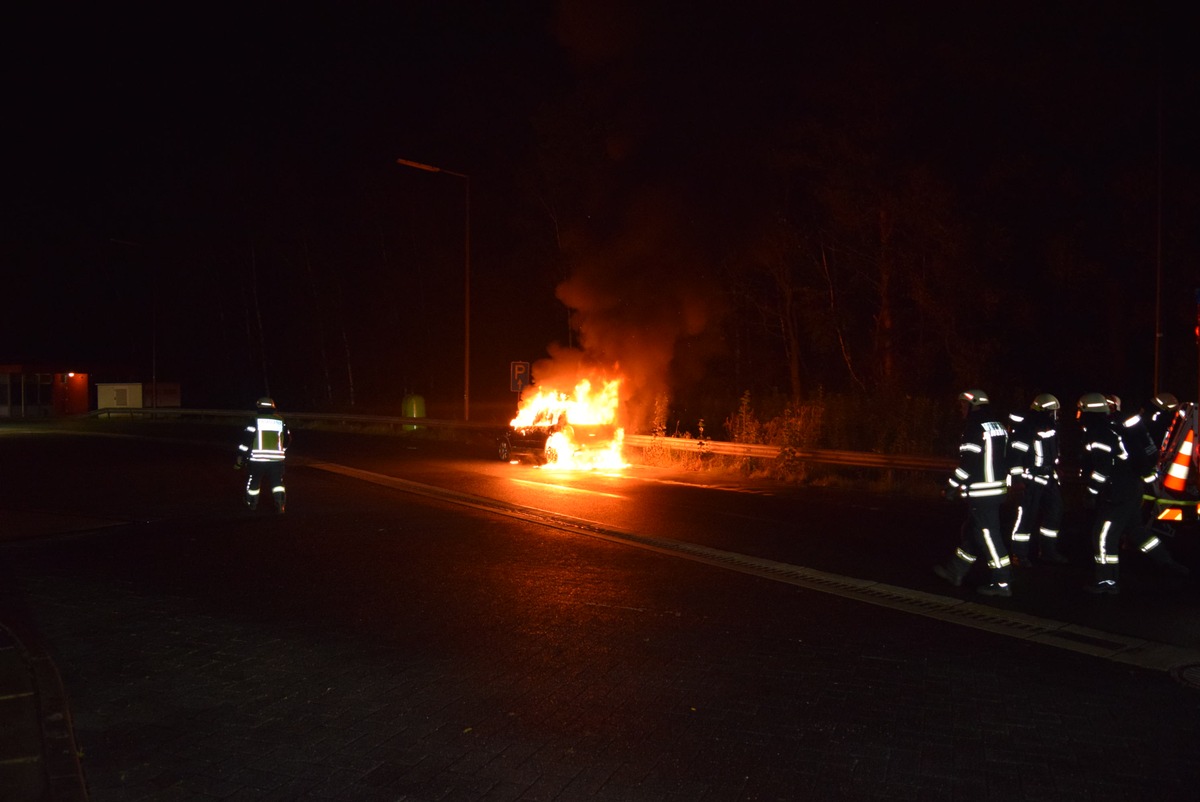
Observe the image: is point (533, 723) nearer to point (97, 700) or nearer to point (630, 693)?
point (630, 693)

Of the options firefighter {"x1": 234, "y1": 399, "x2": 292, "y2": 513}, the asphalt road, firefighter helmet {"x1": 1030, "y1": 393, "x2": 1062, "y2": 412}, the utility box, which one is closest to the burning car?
the asphalt road

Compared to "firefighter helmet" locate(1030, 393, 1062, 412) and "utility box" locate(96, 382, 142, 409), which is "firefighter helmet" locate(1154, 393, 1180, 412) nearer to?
"firefighter helmet" locate(1030, 393, 1062, 412)

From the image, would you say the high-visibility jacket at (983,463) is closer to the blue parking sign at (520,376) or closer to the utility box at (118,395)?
the blue parking sign at (520,376)

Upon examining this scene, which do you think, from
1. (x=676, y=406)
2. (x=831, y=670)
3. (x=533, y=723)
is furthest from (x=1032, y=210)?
(x=533, y=723)

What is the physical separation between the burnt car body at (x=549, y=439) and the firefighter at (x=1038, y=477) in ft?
35.6

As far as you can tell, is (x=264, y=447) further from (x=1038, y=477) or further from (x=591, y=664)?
(x=1038, y=477)

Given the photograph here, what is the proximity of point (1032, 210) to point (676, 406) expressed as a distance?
392 inches

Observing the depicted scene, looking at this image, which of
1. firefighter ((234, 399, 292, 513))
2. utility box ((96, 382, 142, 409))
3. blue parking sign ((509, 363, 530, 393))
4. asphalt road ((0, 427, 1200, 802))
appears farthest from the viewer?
utility box ((96, 382, 142, 409))

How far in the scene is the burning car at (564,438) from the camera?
19.8m

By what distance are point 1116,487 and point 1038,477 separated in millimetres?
1322

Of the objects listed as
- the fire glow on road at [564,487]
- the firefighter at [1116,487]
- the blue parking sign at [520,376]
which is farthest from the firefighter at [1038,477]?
the blue parking sign at [520,376]

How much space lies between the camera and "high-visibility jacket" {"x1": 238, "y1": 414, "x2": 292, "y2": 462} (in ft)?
41.0

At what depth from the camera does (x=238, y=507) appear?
45.9ft

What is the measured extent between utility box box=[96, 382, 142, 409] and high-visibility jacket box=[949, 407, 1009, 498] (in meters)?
46.0
